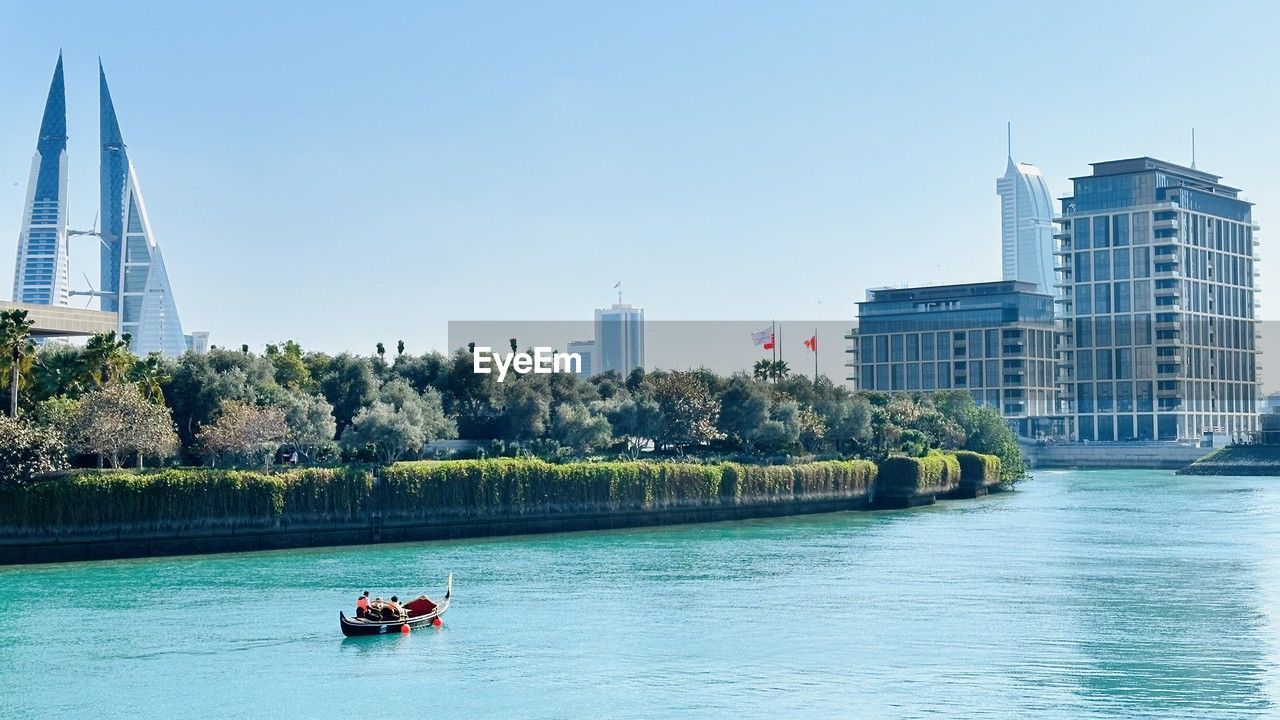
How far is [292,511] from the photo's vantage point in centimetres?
9662

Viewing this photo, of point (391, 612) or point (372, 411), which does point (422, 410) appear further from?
point (391, 612)

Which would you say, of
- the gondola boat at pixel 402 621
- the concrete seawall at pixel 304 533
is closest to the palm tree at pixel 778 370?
the concrete seawall at pixel 304 533

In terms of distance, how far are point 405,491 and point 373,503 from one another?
2.58 metres

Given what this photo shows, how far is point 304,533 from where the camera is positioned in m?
96.8

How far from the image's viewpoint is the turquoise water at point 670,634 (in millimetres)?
48781

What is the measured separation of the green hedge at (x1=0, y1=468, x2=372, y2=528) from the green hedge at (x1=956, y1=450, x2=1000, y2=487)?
87477mm

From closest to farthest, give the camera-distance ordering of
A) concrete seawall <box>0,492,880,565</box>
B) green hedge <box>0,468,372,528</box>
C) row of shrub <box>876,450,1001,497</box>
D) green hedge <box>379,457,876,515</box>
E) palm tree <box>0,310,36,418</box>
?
concrete seawall <box>0,492,880,565</box> < green hedge <box>0,468,372,528</box> < palm tree <box>0,310,36,418</box> < green hedge <box>379,457,876,515</box> < row of shrub <box>876,450,1001,497</box>

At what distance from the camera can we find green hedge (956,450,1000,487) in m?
170

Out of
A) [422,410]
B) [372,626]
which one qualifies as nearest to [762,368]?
[422,410]

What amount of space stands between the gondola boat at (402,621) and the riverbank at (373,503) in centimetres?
2996

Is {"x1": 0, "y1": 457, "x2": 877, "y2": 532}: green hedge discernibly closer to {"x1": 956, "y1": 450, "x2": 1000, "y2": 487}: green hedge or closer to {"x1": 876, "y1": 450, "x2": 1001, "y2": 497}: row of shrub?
{"x1": 876, "y1": 450, "x2": 1001, "y2": 497}: row of shrub

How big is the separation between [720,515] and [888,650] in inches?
2775

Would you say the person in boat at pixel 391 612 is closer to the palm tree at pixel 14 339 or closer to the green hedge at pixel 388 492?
the green hedge at pixel 388 492

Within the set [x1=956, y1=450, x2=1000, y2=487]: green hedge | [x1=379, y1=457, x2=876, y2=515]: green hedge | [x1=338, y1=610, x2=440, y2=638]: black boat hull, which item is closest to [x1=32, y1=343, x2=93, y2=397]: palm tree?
[x1=379, y1=457, x2=876, y2=515]: green hedge
